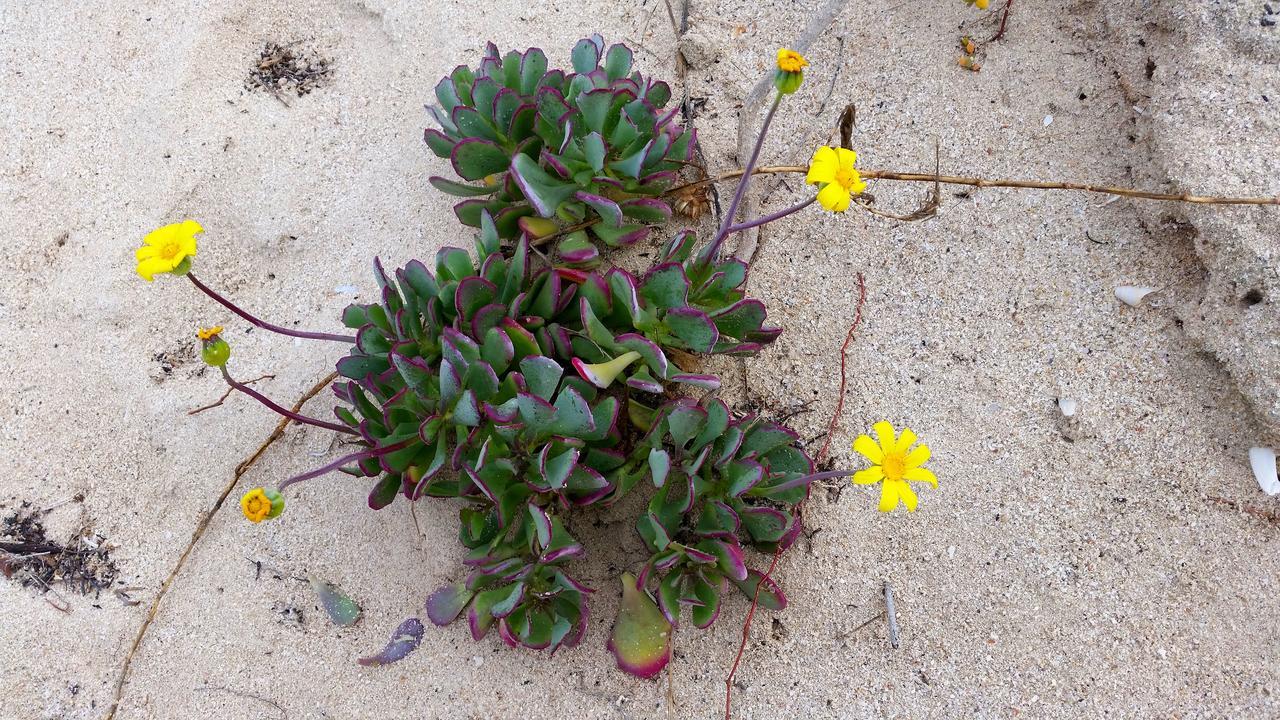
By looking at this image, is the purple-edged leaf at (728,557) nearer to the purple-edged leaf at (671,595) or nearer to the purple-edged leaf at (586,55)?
the purple-edged leaf at (671,595)

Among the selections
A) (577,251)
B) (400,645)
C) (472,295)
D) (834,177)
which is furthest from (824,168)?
(400,645)

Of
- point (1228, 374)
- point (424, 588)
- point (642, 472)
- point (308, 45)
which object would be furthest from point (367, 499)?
point (1228, 374)

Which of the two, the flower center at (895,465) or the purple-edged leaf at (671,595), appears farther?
the purple-edged leaf at (671,595)

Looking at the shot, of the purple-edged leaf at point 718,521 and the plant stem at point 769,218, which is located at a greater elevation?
the plant stem at point 769,218

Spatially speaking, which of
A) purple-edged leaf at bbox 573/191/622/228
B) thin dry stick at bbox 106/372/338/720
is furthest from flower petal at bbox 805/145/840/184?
thin dry stick at bbox 106/372/338/720

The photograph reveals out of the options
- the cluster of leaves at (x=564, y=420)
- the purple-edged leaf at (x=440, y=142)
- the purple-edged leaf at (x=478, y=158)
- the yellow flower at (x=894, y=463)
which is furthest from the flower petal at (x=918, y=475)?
the purple-edged leaf at (x=440, y=142)

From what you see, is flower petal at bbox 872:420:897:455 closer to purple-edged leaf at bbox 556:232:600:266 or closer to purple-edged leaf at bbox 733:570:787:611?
purple-edged leaf at bbox 733:570:787:611
